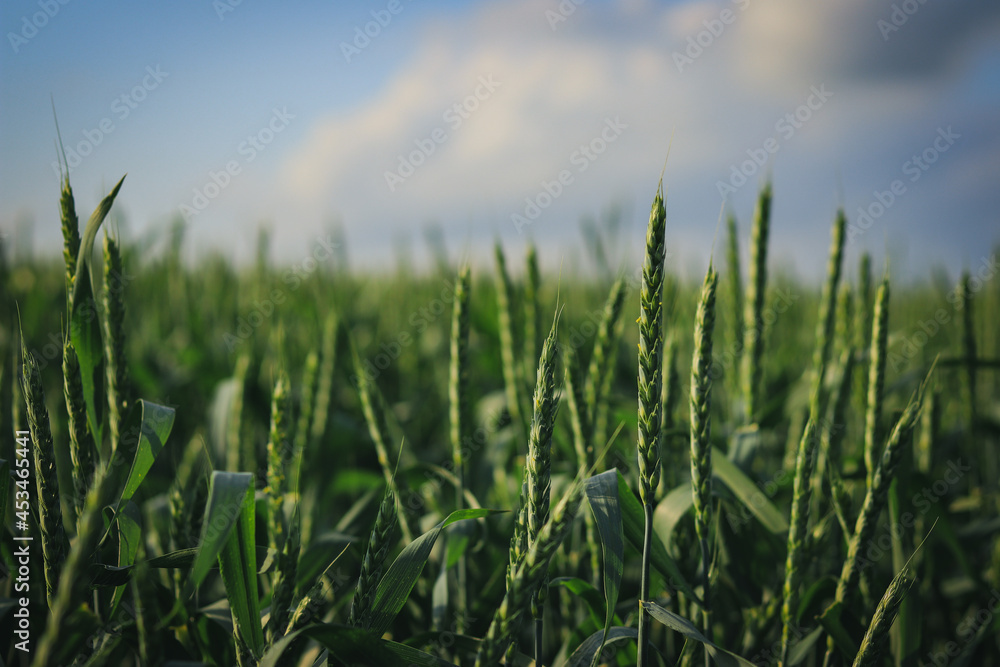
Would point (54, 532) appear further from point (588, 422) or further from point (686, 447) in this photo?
point (686, 447)

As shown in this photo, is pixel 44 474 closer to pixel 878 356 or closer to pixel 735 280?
pixel 878 356

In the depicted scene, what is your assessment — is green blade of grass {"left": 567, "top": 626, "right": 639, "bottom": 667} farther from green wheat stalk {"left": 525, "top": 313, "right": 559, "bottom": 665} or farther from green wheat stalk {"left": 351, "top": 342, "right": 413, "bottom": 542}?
green wheat stalk {"left": 351, "top": 342, "right": 413, "bottom": 542}

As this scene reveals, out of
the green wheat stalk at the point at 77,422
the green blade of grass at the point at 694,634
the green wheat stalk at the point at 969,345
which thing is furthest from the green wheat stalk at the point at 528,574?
the green wheat stalk at the point at 969,345

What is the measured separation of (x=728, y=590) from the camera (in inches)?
59.4

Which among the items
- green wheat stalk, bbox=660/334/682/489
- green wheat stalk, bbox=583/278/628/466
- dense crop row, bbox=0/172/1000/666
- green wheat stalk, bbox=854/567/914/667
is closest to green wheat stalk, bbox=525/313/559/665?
dense crop row, bbox=0/172/1000/666

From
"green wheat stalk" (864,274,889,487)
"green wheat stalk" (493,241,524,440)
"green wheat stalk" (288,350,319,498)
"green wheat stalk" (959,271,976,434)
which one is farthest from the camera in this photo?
"green wheat stalk" (959,271,976,434)

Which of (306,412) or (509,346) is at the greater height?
(509,346)

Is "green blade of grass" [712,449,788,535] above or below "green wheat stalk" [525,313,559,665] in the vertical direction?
below

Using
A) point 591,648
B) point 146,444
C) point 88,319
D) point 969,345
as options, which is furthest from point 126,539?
point 969,345

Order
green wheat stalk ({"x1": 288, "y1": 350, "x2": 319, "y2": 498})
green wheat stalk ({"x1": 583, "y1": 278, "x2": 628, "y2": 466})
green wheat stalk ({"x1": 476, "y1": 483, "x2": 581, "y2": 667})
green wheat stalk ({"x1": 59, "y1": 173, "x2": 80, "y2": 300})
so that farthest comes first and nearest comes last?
green wheat stalk ({"x1": 288, "y1": 350, "x2": 319, "y2": 498})
green wheat stalk ({"x1": 583, "y1": 278, "x2": 628, "y2": 466})
green wheat stalk ({"x1": 59, "y1": 173, "x2": 80, "y2": 300})
green wheat stalk ({"x1": 476, "y1": 483, "x2": 581, "y2": 667})

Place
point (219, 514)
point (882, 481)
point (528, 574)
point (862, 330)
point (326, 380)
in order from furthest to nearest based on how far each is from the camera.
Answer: point (326, 380) → point (862, 330) → point (882, 481) → point (219, 514) → point (528, 574)

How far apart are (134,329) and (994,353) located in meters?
4.78

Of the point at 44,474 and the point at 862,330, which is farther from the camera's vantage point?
the point at 862,330

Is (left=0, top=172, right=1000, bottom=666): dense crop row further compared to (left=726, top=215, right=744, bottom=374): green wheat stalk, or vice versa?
(left=726, top=215, right=744, bottom=374): green wheat stalk
